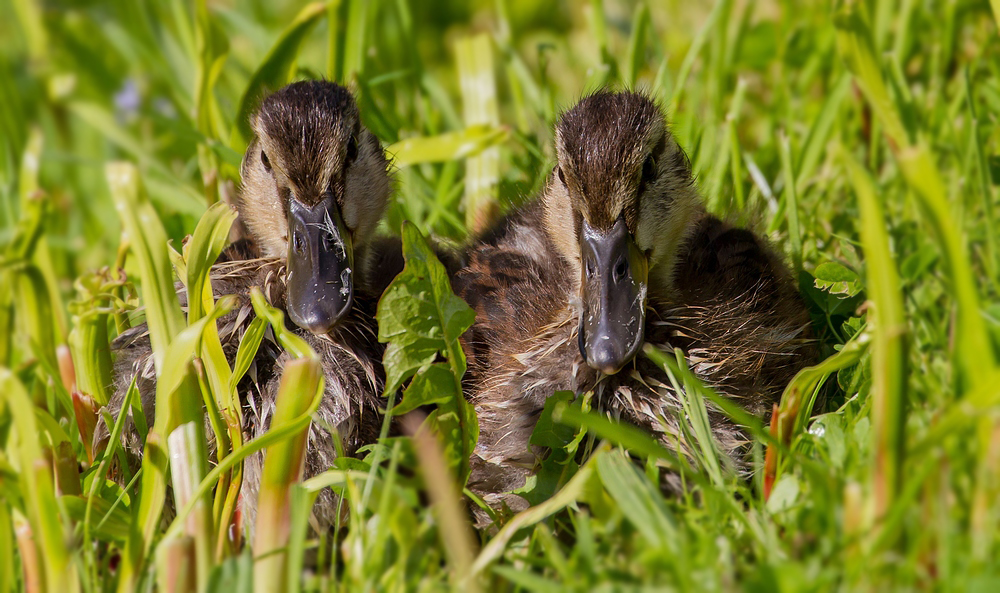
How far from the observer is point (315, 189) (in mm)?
2393

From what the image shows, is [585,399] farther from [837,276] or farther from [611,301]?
[837,276]

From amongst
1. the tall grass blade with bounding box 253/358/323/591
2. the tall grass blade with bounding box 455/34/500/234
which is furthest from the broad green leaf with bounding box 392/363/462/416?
the tall grass blade with bounding box 455/34/500/234

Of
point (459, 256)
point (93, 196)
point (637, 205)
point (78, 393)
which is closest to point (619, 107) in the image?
point (637, 205)

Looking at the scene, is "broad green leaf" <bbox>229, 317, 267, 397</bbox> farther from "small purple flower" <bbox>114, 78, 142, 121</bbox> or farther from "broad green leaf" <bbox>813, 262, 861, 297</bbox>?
"small purple flower" <bbox>114, 78, 142, 121</bbox>

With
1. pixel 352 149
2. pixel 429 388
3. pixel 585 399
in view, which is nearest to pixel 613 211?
pixel 585 399

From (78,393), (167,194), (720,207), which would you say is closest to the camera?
(78,393)

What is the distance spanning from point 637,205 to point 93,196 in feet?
11.0

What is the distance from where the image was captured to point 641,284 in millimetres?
2281

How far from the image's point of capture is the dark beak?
2.22 metres

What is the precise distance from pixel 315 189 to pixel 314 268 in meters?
0.20

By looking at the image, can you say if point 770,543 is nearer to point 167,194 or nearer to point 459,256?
point 459,256

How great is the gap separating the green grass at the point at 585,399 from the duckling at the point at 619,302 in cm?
14

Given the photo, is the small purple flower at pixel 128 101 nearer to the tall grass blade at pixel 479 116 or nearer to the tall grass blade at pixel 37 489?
the tall grass blade at pixel 479 116

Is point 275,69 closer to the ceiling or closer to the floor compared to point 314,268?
closer to the ceiling
